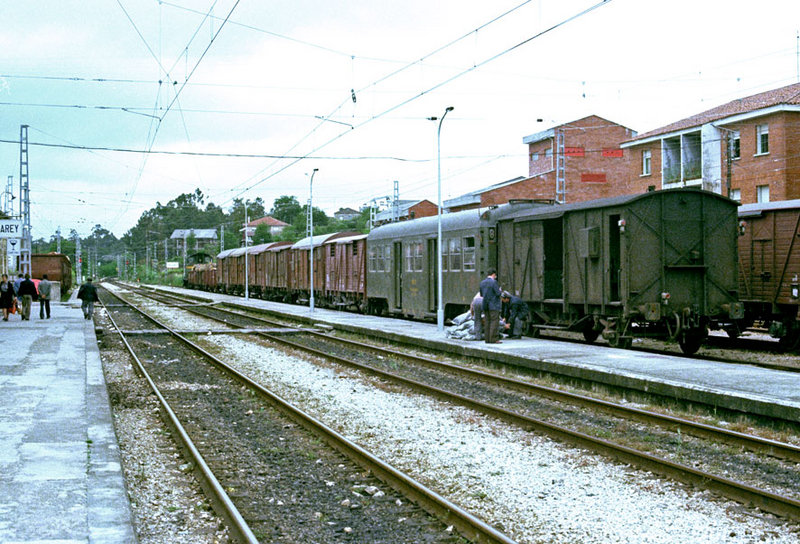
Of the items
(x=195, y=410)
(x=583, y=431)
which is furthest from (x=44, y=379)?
(x=583, y=431)

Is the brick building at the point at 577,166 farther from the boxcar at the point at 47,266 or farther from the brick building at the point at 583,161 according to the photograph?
the boxcar at the point at 47,266

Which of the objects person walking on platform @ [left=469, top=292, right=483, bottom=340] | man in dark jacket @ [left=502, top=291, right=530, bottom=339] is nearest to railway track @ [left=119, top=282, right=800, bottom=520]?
person walking on platform @ [left=469, top=292, right=483, bottom=340]

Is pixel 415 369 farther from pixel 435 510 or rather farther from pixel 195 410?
pixel 435 510

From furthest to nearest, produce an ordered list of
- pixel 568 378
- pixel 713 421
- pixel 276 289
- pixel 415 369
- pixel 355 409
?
pixel 276 289, pixel 415 369, pixel 568 378, pixel 355 409, pixel 713 421

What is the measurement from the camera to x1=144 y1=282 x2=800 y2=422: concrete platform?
35.0 ft

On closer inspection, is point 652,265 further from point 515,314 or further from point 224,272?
point 224,272

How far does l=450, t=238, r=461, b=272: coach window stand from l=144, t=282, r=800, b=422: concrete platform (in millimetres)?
3510

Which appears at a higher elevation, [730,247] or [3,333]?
[730,247]

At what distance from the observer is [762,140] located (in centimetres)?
3794

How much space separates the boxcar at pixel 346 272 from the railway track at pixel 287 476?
1920cm

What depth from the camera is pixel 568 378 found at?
14.4 m

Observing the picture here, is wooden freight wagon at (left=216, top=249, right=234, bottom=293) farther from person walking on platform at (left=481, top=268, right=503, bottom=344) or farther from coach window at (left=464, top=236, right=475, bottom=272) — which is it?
person walking on platform at (left=481, top=268, right=503, bottom=344)

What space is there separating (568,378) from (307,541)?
910cm

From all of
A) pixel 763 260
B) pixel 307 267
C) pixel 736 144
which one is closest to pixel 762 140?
pixel 736 144
